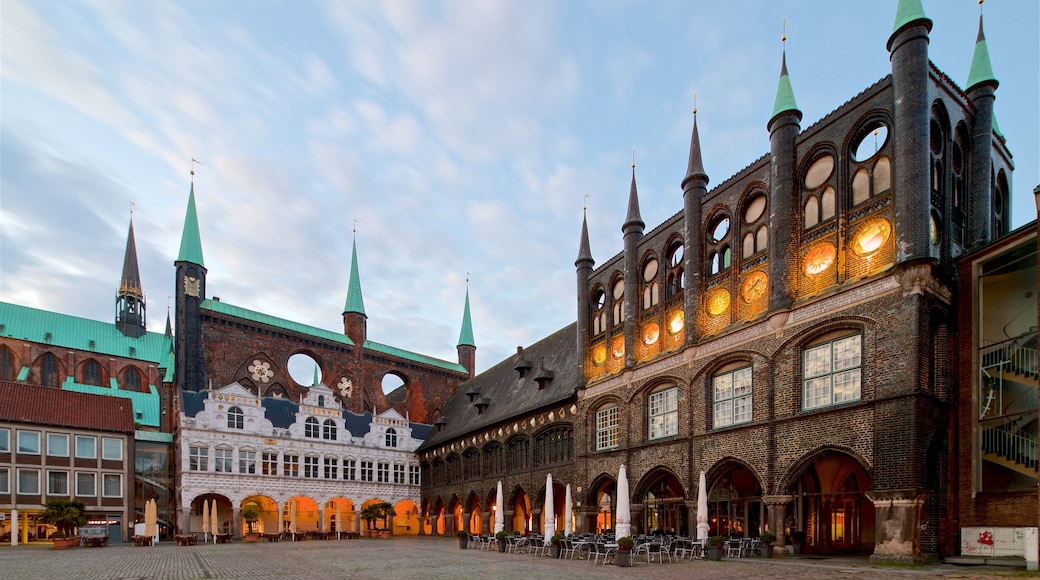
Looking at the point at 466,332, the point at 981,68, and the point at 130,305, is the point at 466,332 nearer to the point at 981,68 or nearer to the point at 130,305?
the point at 130,305

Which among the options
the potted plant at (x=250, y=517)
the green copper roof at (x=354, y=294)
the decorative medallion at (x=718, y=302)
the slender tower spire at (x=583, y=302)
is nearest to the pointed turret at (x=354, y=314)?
the green copper roof at (x=354, y=294)

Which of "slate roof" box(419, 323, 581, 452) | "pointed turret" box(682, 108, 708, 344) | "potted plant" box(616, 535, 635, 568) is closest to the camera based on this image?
"potted plant" box(616, 535, 635, 568)

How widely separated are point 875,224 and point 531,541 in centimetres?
1672

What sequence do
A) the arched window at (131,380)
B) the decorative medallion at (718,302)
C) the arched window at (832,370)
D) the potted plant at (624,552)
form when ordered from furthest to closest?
the arched window at (131,380) < the decorative medallion at (718,302) < the arched window at (832,370) < the potted plant at (624,552)

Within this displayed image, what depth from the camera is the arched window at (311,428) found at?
155 ft

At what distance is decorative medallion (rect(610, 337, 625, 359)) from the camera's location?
30042mm

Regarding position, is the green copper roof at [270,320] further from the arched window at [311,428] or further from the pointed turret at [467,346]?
the pointed turret at [467,346]

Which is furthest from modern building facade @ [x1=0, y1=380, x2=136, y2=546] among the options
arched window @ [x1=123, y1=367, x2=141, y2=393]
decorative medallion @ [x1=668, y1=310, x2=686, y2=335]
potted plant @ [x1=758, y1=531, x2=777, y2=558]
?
potted plant @ [x1=758, y1=531, x2=777, y2=558]

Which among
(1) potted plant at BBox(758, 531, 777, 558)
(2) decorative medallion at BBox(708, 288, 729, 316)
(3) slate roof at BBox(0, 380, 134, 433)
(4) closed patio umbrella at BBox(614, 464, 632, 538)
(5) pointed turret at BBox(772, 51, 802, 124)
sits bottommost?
(1) potted plant at BBox(758, 531, 777, 558)

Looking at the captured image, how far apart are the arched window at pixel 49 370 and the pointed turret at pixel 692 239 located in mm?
52795

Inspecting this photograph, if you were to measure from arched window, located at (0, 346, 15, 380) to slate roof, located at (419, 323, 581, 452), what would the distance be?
3251cm

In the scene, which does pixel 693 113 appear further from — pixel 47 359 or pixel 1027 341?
pixel 47 359

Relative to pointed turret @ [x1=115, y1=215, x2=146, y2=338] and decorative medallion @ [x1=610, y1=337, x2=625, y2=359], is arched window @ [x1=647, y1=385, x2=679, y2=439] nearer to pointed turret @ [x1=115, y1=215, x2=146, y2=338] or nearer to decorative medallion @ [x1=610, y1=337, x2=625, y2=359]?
decorative medallion @ [x1=610, y1=337, x2=625, y2=359]

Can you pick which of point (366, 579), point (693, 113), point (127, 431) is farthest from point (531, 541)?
point (127, 431)
